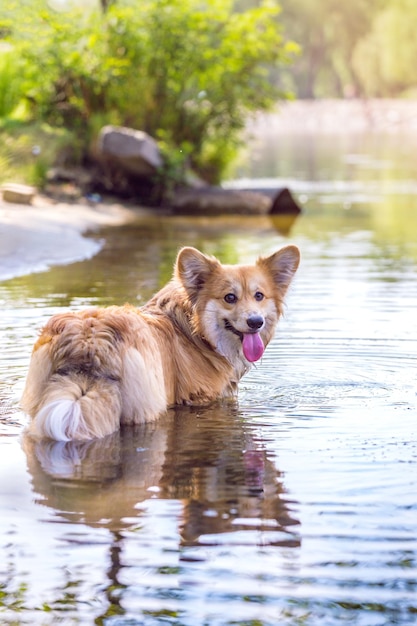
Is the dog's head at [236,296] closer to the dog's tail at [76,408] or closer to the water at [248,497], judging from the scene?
the water at [248,497]

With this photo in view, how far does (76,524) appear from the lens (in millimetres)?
4500

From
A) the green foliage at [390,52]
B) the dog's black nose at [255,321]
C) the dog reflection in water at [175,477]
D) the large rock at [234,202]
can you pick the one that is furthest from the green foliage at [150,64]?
the green foliage at [390,52]

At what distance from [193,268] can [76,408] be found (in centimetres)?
124

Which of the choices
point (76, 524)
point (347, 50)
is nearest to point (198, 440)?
A: point (76, 524)

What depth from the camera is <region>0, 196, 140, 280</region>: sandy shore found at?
12297 mm

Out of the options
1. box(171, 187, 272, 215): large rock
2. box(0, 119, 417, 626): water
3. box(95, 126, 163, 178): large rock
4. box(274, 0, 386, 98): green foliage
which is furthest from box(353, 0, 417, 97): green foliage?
box(0, 119, 417, 626): water

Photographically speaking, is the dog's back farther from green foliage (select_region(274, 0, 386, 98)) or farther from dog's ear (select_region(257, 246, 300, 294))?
green foliage (select_region(274, 0, 386, 98))

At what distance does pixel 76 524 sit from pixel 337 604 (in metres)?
1.22

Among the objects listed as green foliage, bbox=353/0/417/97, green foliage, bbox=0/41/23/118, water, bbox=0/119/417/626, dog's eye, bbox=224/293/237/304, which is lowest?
water, bbox=0/119/417/626

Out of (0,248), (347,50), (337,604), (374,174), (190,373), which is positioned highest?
(347,50)

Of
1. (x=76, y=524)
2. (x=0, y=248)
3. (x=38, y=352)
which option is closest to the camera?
(x=76, y=524)

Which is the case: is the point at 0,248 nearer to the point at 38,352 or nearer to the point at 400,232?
the point at 400,232

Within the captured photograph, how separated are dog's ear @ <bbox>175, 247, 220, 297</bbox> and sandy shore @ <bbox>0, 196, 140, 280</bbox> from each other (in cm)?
528

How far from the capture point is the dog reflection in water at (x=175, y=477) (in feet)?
15.0
